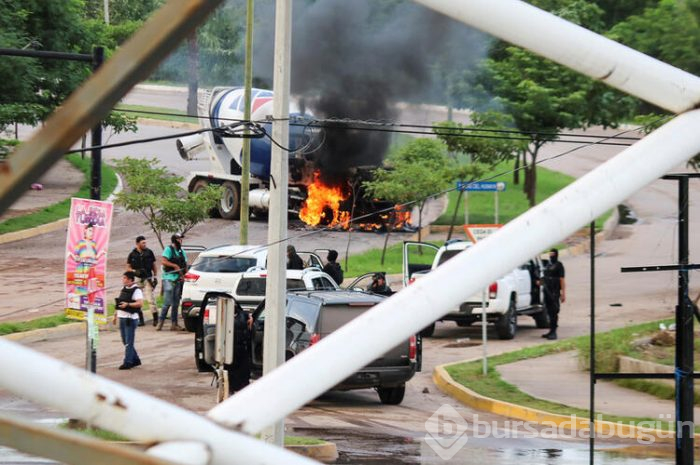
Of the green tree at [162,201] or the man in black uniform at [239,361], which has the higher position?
the green tree at [162,201]

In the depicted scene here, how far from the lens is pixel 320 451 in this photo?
13.3 meters

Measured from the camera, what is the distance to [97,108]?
278cm

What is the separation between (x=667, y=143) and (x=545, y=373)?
50.2 feet

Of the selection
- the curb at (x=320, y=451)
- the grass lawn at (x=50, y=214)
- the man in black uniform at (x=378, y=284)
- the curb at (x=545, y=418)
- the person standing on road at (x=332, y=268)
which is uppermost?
the grass lawn at (x=50, y=214)

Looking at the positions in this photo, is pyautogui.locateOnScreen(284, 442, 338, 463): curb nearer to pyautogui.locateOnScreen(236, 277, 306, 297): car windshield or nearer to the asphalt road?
the asphalt road

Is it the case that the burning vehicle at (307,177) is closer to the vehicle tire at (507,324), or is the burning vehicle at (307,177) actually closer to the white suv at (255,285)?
the vehicle tire at (507,324)

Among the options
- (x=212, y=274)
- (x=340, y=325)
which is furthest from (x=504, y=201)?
(x=340, y=325)

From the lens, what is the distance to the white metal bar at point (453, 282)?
3.14 metres

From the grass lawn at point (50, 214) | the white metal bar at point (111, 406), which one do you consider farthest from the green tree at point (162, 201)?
the white metal bar at point (111, 406)

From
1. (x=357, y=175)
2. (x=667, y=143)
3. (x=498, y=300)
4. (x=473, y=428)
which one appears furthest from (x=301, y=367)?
(x=357, y=175)

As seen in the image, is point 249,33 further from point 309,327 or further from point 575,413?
point 575,413

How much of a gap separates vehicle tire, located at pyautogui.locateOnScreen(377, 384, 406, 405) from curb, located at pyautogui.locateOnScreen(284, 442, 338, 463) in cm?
354

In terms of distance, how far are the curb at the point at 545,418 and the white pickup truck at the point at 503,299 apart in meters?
3.93

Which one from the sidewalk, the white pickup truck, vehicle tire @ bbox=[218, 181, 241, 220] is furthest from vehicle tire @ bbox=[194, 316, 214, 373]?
vehicle tire @ bbox=[218, 181, 241, 220]
